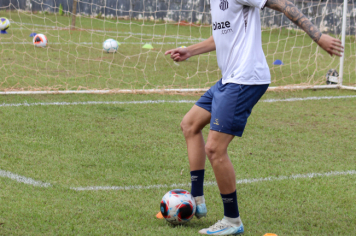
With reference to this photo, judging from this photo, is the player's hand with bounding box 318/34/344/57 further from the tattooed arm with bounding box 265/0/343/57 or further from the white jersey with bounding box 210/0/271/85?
the white jersey with bounding box 210/0/271/85

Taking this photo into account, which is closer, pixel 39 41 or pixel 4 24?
pixel 39 41

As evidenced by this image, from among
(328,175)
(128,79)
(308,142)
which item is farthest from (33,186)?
(128,79)

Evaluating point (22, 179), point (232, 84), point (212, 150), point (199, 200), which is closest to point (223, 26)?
point (232, 84)

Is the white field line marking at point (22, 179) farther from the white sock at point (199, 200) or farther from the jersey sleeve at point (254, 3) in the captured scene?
the jersey sleeve at point (254, 3)

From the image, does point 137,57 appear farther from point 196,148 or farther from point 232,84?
point 232,84

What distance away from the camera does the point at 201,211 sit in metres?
3.23

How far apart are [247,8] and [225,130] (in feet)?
2.78

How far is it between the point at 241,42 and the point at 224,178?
3.12 feet

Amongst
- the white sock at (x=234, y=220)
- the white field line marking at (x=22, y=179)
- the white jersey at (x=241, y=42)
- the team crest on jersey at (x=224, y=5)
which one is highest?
the team crest on jersey at (x=224, y=5)

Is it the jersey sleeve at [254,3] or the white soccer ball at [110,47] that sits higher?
the jersey sleeve at [254,3]

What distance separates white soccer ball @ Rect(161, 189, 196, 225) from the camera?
309 centimetres

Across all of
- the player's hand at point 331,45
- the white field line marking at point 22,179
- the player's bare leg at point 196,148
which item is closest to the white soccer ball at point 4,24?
the white field line marking at point 22,179

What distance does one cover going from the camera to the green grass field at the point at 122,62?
8336mm

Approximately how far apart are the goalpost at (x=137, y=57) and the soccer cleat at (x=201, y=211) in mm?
4633
